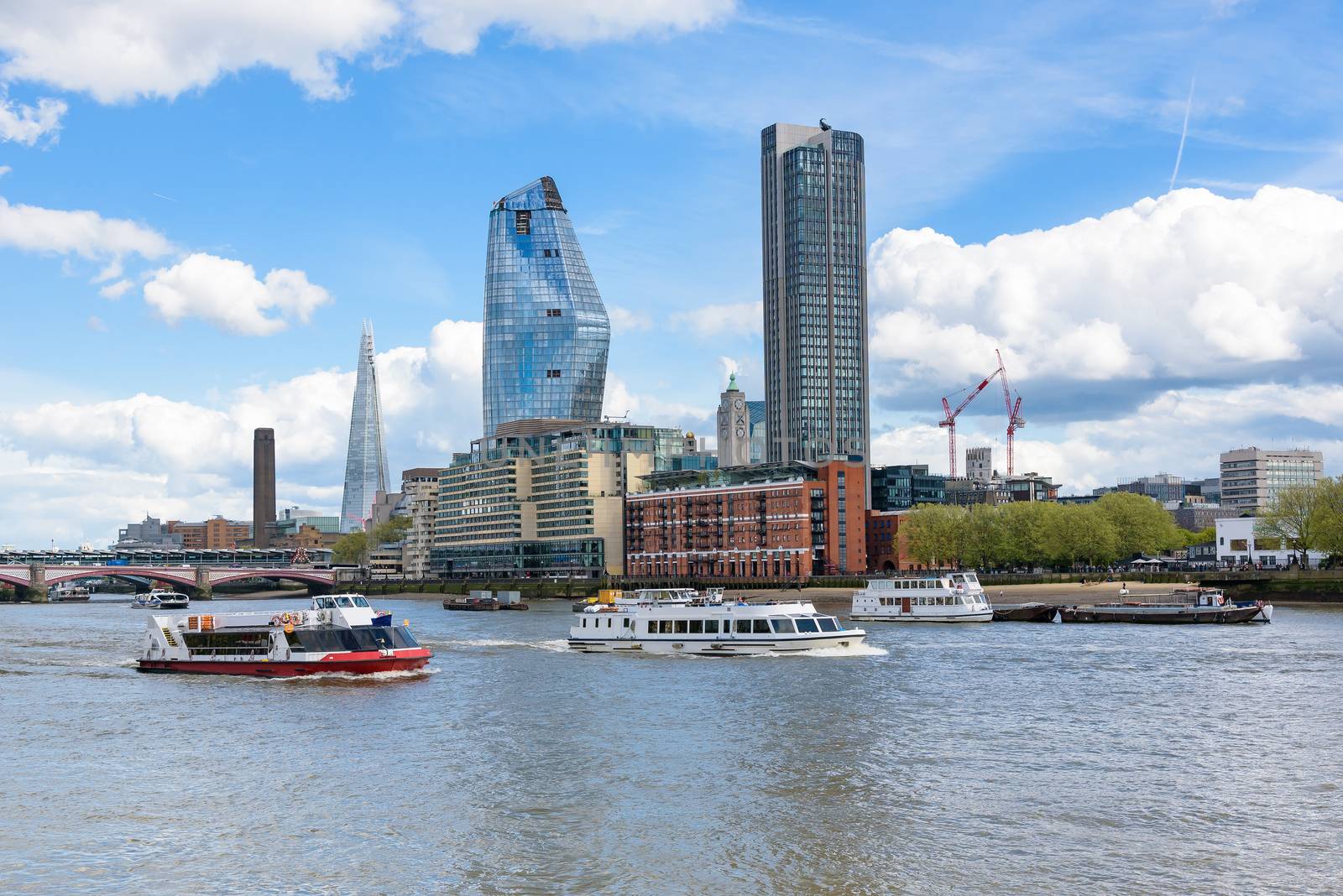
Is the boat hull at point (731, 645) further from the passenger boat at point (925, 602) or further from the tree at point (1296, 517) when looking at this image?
the tree at point (1296, 517)

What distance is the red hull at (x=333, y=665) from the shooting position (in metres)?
84.8

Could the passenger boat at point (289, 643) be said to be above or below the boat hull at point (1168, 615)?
above

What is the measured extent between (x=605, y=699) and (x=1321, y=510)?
423ft

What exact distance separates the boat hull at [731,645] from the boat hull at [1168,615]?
155 ft

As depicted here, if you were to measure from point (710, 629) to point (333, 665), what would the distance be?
2705 centimetres

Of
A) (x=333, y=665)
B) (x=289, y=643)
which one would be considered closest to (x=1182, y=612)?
(x=333, y=665)

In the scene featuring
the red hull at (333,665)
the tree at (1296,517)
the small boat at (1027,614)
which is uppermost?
the tree at (1296,517)

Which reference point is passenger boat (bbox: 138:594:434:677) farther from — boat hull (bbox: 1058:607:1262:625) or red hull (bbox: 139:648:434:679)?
boat hull (bbox: 1058:607:1262:625)

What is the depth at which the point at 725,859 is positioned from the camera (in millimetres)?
36562

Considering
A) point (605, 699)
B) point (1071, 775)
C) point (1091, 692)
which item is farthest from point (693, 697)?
point (1071, 775)

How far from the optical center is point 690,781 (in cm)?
4756

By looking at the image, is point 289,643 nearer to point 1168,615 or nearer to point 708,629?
point 708,629

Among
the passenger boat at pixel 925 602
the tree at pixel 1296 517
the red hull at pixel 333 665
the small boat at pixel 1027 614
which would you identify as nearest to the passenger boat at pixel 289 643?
the red hull at pixel 333 665

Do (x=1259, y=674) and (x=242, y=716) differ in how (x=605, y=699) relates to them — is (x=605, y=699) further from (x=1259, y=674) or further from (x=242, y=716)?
(x=1259, y=674)
